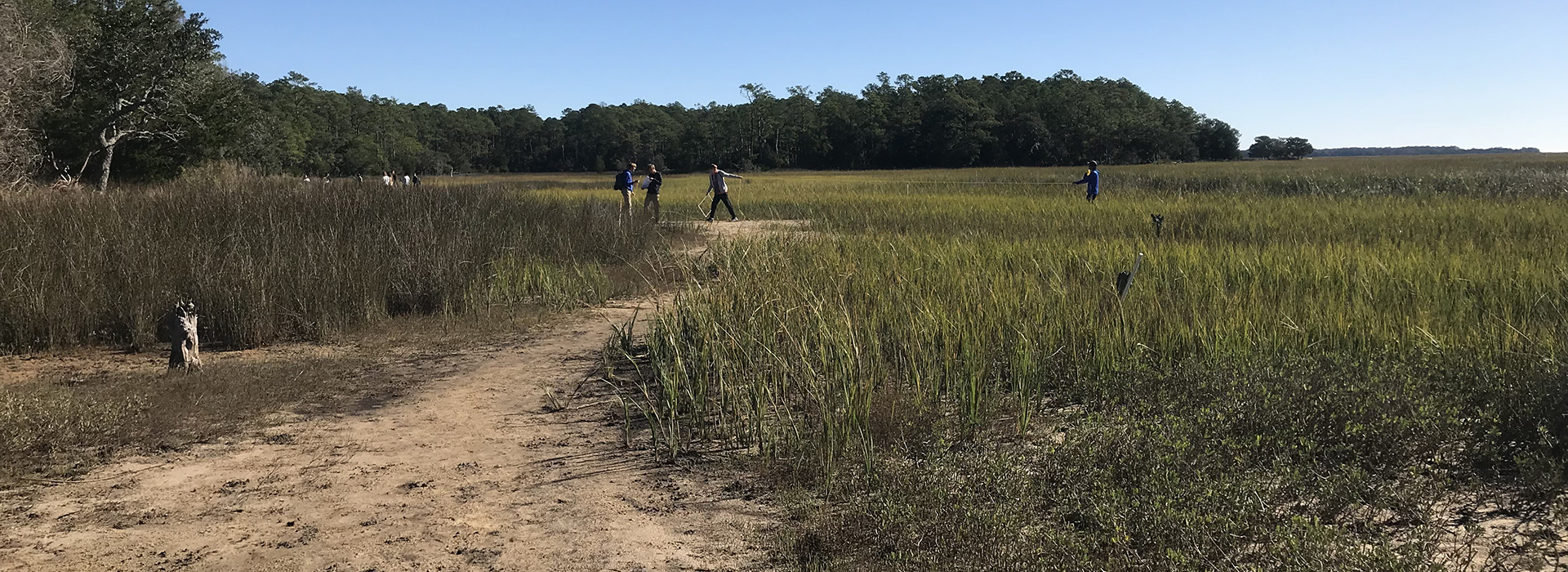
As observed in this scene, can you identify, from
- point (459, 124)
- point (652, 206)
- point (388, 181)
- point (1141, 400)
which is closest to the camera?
point (1141, 400)

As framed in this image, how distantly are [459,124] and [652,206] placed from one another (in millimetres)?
117744

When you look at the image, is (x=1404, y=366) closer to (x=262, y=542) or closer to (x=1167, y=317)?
(x=1167, y=317)

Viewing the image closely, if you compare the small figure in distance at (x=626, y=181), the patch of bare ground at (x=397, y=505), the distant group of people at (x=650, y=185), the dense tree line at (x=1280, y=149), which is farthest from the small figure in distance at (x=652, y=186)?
the dense tree line at (x=1280, y=149)

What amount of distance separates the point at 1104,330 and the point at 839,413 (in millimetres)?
2102

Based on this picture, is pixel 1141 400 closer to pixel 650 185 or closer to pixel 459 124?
pixel 650 185

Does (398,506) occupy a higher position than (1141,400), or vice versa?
(1141,400)

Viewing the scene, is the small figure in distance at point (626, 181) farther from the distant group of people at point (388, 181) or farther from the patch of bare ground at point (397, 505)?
the patch of bare ground at point (397, 505)

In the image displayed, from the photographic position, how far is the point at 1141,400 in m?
4.46

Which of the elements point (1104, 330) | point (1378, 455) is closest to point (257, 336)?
point (1104, 330)

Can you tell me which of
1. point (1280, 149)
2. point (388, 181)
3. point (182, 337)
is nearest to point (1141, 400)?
point (182, 337)

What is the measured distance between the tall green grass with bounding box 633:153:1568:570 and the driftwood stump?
10.7ft

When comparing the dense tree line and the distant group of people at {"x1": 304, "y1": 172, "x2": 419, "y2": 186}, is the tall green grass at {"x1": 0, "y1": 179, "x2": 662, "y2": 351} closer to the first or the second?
the distant group of people at {"x1": 304, "y1": 172, "x2": 419, "y2": 186}

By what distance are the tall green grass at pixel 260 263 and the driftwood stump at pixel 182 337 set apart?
1.06 meters

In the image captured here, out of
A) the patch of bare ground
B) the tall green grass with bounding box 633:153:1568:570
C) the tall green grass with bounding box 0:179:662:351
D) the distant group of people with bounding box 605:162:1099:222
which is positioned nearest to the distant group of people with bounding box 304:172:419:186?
the distant group of people with bounding box 605:162:1099:222
